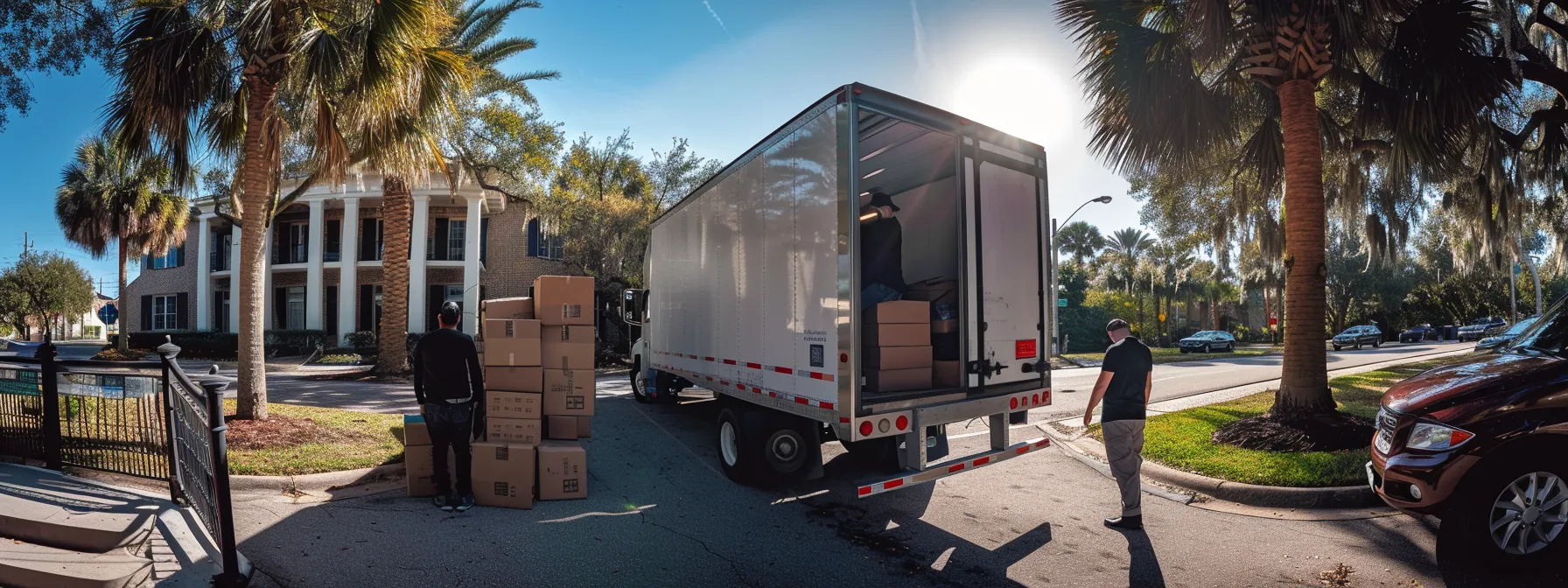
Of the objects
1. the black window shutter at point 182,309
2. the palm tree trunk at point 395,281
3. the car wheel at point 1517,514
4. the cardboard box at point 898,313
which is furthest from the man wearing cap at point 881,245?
the black window shutter at point 182,309

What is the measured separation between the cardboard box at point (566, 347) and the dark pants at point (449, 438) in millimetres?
899

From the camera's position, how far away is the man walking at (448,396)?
5434 millimetres

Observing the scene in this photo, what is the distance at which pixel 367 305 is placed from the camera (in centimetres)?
2780

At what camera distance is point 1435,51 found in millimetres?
7980

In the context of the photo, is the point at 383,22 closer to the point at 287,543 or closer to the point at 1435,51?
the point at 287,543

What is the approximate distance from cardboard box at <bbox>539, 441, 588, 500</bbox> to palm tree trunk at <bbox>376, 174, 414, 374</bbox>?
11.6 meters

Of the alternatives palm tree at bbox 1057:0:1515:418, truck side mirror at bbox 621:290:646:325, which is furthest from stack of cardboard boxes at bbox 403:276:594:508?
palm tree at bbox 1057:0:1515:418

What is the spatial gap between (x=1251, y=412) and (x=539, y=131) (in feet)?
64.7

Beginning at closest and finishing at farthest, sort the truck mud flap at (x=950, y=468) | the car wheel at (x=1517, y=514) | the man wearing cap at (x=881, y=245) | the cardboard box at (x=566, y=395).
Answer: the car wheel at (x=1517, y=514)
the truck mud flap at (x=950, y=468)
the cardboard box at (x=566, y=395)
the man wearing cap at (x=881, y=245)

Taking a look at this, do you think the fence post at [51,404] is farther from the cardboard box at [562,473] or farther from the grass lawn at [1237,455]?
the grass lawn at [1237,455]

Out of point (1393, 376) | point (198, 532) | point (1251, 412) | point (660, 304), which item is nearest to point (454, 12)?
point (660, 304)

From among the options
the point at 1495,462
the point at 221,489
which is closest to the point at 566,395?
the point at 221,489

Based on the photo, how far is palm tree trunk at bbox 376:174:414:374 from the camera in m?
15.5

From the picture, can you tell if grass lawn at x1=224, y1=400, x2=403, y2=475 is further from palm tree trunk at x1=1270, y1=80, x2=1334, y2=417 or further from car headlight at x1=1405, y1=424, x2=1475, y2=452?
palm tree trunk at x1=1270, y1=80, x2=1334, y2=417
